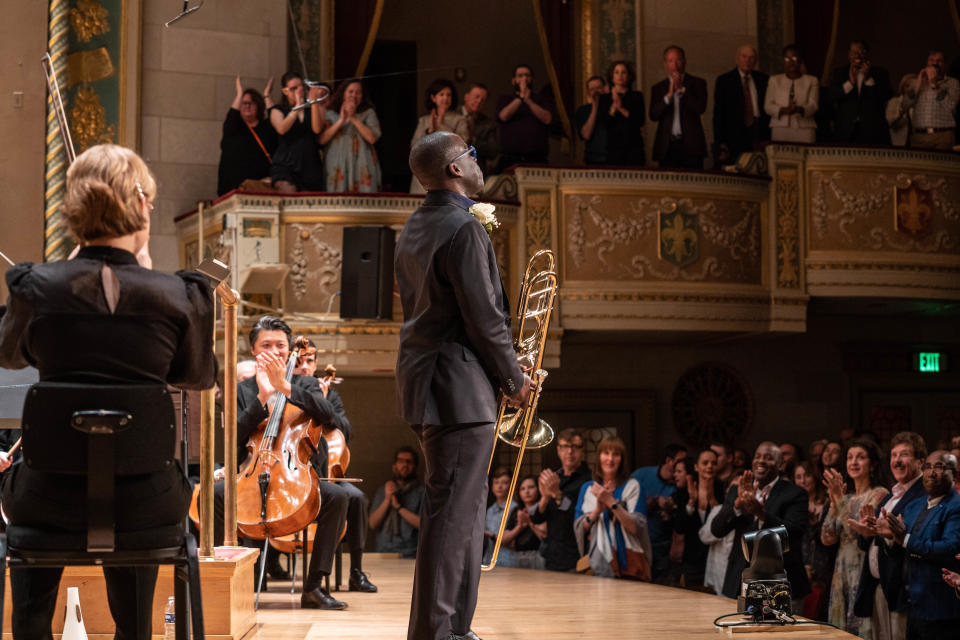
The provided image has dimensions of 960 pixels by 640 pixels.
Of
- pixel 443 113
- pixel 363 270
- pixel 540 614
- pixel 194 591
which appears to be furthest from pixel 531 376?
pixel 443 113

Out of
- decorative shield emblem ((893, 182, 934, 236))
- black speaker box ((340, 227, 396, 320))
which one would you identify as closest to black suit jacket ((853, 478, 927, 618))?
black speaker box ((340, 227, 396, 320))

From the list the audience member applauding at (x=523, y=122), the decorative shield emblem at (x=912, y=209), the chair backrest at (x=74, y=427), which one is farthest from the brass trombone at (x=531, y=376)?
the decorative shield emblem at (x=912, y=209)

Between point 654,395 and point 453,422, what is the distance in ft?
35.3

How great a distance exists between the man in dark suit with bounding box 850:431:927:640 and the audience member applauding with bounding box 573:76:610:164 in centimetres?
520

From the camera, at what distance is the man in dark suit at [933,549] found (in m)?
6.00

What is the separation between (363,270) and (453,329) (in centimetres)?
707

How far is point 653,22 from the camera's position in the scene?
43.2 ft

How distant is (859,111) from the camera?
1162 centimetres

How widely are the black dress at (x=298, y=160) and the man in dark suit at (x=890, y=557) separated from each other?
18.9 ft

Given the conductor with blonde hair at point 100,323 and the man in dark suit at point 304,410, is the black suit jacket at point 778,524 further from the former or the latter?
the conductor with blonde hair at point 100,323

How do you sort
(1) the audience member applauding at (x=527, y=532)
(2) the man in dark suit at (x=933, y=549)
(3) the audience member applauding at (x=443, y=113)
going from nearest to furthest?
(2) the man in dark suit at (x=933, y=549) < (1) the audience member applauding at (x=527, y=532) < (3) the audience member applauding at (x=443, y=113)

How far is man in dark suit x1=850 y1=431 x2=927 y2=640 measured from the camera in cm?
644

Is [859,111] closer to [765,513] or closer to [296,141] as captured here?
[296,141]

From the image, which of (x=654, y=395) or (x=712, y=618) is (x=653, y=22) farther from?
(x=712, y=618)
